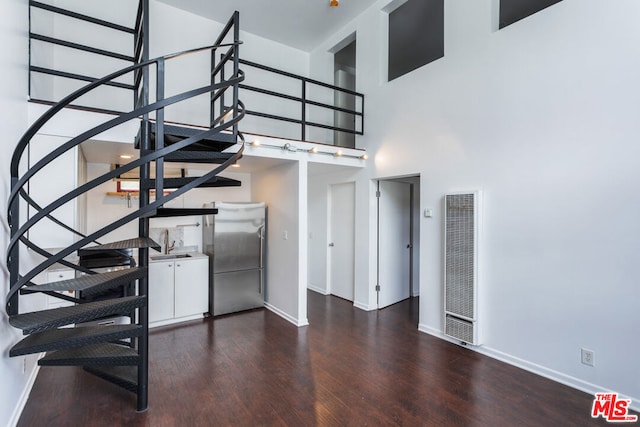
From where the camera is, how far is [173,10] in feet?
15.9

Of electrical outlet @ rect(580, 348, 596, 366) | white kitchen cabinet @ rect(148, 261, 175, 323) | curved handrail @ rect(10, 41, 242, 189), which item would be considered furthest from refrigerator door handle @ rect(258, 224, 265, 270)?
electrical outlet @ rect(580, 348, 596, 366)

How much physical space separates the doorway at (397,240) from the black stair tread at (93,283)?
11.5 feet

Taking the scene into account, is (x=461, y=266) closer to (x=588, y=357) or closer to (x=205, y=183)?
(x=588, y=357)

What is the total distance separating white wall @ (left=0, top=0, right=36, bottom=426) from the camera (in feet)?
6.68

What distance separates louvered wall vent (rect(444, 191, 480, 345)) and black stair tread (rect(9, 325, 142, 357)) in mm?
3101

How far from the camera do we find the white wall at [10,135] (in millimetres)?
2037

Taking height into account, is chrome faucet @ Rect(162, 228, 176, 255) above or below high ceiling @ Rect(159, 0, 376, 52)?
below

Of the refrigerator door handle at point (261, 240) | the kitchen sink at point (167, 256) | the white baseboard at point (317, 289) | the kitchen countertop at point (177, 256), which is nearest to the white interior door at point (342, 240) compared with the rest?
the white baseboard at point (317, 289)

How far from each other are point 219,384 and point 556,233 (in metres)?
3.28

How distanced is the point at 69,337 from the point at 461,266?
3.51 m

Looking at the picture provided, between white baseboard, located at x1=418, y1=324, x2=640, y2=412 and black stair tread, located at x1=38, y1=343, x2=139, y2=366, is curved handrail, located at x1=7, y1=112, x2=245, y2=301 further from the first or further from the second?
white baseboard, located at x1=418, y1=324, x2=640, y2=412

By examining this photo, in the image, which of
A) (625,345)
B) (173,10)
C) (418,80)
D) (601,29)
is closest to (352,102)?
(418,80)

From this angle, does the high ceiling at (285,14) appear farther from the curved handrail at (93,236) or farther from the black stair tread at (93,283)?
the black stair tread at (93,283)

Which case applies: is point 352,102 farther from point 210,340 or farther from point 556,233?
point 210,340
